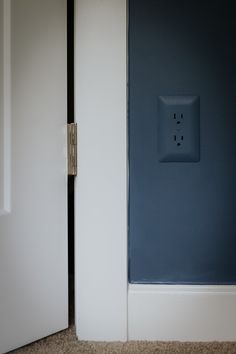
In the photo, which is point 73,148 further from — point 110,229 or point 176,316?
point 176,316

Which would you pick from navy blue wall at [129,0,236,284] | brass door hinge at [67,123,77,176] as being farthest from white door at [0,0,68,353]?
navy blue wall at [129,0,236,284]

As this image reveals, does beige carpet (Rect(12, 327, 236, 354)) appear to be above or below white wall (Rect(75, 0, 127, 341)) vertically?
below

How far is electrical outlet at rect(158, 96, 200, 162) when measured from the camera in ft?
3.27

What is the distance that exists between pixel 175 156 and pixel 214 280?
320 millimetres

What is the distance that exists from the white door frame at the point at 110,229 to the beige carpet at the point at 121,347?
0.02m

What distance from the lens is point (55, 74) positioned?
3.28 ft

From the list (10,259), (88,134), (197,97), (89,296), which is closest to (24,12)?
(88,134)

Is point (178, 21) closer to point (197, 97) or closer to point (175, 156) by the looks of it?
point (197, 97)

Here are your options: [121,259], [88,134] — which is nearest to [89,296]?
[121,259]

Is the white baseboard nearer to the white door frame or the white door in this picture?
the white door frame

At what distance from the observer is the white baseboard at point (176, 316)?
39.6 inches

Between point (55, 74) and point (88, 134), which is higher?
point (55, 74)

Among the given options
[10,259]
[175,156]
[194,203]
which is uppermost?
[175,156]

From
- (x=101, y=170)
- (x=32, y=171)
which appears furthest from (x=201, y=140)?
(x=32, y=171)
